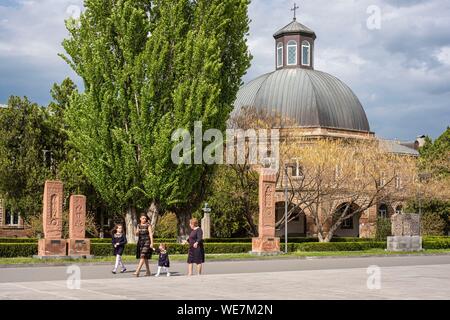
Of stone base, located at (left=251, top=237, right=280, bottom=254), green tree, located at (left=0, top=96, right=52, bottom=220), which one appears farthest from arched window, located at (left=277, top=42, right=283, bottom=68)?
stone base, located at (left=251, top=237, right=280, bottom=254)

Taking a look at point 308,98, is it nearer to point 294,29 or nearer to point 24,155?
point 294,29

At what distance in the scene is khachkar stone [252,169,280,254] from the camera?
111 ft

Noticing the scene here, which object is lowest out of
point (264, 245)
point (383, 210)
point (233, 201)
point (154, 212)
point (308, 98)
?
point (264, 245)

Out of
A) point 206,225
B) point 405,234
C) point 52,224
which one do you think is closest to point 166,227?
point 206,225

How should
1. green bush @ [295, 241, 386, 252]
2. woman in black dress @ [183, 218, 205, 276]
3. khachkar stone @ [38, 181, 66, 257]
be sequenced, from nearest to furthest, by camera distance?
woman in black dress @ [183, 218, 205, 276]
khachkar stone @ [38, 181, 66, 257]
green bush @ [295, 241, 386, 252]

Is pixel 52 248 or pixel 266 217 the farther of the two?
pixel 266 217

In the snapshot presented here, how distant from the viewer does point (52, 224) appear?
29875mm

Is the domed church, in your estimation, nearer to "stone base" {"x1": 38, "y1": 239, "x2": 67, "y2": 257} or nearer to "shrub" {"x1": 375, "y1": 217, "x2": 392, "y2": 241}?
"shrub" {"x1": 375, "y1": 217, "x2": 392, "y2": 241}

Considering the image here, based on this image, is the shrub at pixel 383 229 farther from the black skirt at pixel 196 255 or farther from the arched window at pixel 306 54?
the black skirt at pixel 196 255

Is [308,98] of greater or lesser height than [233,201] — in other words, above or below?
above

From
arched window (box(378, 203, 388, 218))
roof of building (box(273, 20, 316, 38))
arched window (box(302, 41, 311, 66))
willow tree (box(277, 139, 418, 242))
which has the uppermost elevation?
roof of building (box(273, 20, 316, 38))

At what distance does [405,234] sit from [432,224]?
1703cm

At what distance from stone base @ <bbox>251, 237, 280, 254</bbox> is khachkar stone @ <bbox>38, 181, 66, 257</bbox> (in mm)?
9169

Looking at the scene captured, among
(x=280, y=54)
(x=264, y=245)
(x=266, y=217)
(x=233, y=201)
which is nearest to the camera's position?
(x=264, y=245)
